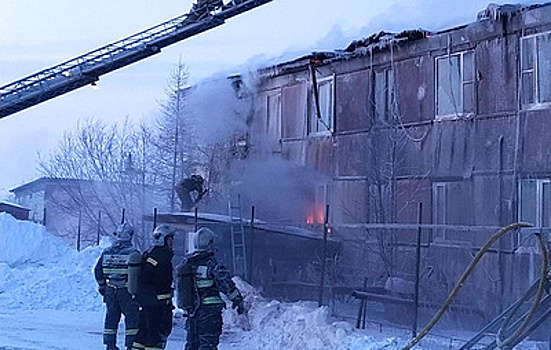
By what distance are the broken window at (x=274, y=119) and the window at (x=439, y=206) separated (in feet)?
20.6

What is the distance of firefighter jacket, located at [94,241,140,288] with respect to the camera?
1193 cm

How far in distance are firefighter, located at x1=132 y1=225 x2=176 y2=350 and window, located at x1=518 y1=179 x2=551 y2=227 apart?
8.41 m

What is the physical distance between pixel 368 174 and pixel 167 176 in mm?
15413

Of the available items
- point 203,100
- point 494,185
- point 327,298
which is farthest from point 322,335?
point 203,100

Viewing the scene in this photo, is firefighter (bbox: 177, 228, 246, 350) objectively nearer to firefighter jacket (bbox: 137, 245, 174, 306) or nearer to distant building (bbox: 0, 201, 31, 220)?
firefighter jacket (bbox: 137, 245, 174, 306)

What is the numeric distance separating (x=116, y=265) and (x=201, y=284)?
2097mm

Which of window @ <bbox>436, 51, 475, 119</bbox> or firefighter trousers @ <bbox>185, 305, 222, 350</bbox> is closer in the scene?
firefighter trousers @ <bbox>185, 305, 222, 350</bbox>

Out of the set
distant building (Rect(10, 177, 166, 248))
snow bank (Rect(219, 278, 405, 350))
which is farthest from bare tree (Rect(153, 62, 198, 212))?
snow bank (Rect(219, 278, 405, 350))

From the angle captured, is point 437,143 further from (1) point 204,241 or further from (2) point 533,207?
(1) point 204,241

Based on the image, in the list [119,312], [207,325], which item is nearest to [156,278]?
[207,325]

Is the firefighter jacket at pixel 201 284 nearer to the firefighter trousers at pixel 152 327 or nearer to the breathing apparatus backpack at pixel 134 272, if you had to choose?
the firefighter trousers at pixel 152 327

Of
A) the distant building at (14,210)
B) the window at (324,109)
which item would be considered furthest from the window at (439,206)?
the distant building at (14,210)

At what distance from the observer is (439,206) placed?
18438mm

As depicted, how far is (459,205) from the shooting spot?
17.9 m
